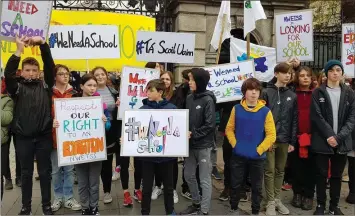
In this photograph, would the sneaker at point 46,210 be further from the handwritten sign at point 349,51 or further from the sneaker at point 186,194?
the handwritten sign at point 349,51

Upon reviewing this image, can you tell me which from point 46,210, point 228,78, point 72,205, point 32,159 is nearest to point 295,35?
point 228,78

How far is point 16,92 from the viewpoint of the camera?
14.1 feet

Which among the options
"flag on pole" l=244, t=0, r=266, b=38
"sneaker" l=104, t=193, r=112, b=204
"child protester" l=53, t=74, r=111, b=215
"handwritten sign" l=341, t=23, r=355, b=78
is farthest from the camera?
"handwritten sign" l=341, t=23, r=355, b=78

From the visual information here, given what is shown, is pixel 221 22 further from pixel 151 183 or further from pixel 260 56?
pixel 151 183

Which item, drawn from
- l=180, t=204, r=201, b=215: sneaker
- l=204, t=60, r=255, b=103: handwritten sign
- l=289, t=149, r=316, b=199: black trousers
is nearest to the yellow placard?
l=204, t=60, r=255, b=103: handwritten sign

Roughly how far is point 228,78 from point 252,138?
1418 mm

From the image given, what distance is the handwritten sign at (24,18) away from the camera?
3729mm

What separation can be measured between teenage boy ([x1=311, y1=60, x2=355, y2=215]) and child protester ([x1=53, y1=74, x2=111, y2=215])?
269 cm

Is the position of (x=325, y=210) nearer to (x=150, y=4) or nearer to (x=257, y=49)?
(x=257, y=49)

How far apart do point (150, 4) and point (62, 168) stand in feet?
17.9

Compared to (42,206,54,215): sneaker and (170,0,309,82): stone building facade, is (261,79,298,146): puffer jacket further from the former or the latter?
(170,0,309,82): stone building facade

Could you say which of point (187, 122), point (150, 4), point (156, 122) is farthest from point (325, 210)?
point (150, 4)

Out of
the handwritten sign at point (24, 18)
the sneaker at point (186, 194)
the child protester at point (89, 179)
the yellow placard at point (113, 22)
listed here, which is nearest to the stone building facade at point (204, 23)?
the yellow placard at point (113, 22)

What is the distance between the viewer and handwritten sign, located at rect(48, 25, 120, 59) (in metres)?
5.64
